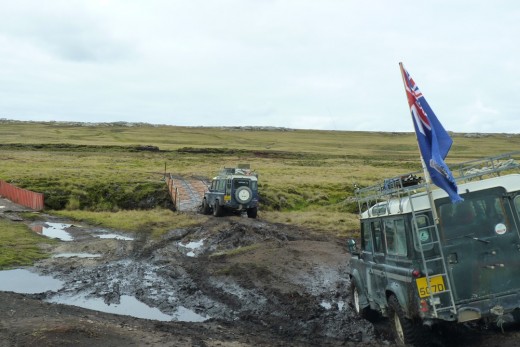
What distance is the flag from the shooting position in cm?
796

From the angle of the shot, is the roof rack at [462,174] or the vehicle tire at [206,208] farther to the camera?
the vehicle tire at [206,208]

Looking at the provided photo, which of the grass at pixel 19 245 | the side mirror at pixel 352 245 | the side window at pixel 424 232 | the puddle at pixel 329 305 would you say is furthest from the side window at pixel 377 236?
the grass at pixel 19 245

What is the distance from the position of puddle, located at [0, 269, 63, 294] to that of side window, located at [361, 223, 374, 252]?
28.2 feet

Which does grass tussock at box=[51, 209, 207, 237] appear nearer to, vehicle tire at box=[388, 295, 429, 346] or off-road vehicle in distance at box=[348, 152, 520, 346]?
vehicle tire at box=[388, 295, 429, 346]

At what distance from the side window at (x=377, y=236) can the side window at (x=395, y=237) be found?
33 cm

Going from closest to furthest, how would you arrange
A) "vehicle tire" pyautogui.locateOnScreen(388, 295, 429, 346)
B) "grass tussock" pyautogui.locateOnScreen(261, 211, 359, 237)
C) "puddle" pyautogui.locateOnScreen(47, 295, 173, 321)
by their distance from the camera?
"vehicle tire" pyautogui.locateOnScreen(388, 295, 429, 346), "puddle" pyautogui.locateOnScreen(47, 295, 173, 321), "grass tussock" pyautogui.locateOnScreen(261, 211, 359, 237)

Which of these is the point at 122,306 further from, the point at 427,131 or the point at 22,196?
the point at 22,196

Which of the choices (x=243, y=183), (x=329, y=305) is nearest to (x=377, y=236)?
(x=329, y=305)

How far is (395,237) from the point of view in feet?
27.5

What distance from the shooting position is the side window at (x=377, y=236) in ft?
29.9

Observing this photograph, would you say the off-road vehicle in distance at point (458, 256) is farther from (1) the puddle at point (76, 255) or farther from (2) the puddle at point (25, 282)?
(1) the puddle at point (76, 255)

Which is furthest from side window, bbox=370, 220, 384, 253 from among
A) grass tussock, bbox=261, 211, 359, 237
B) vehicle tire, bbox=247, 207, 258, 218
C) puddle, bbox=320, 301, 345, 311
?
vehicle tire, bbox=247, 207, 258, 218

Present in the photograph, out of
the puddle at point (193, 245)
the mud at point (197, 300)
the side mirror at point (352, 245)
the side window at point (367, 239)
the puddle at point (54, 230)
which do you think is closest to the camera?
the mud at point (197, 300)

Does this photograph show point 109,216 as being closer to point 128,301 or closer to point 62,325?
point 128,301
